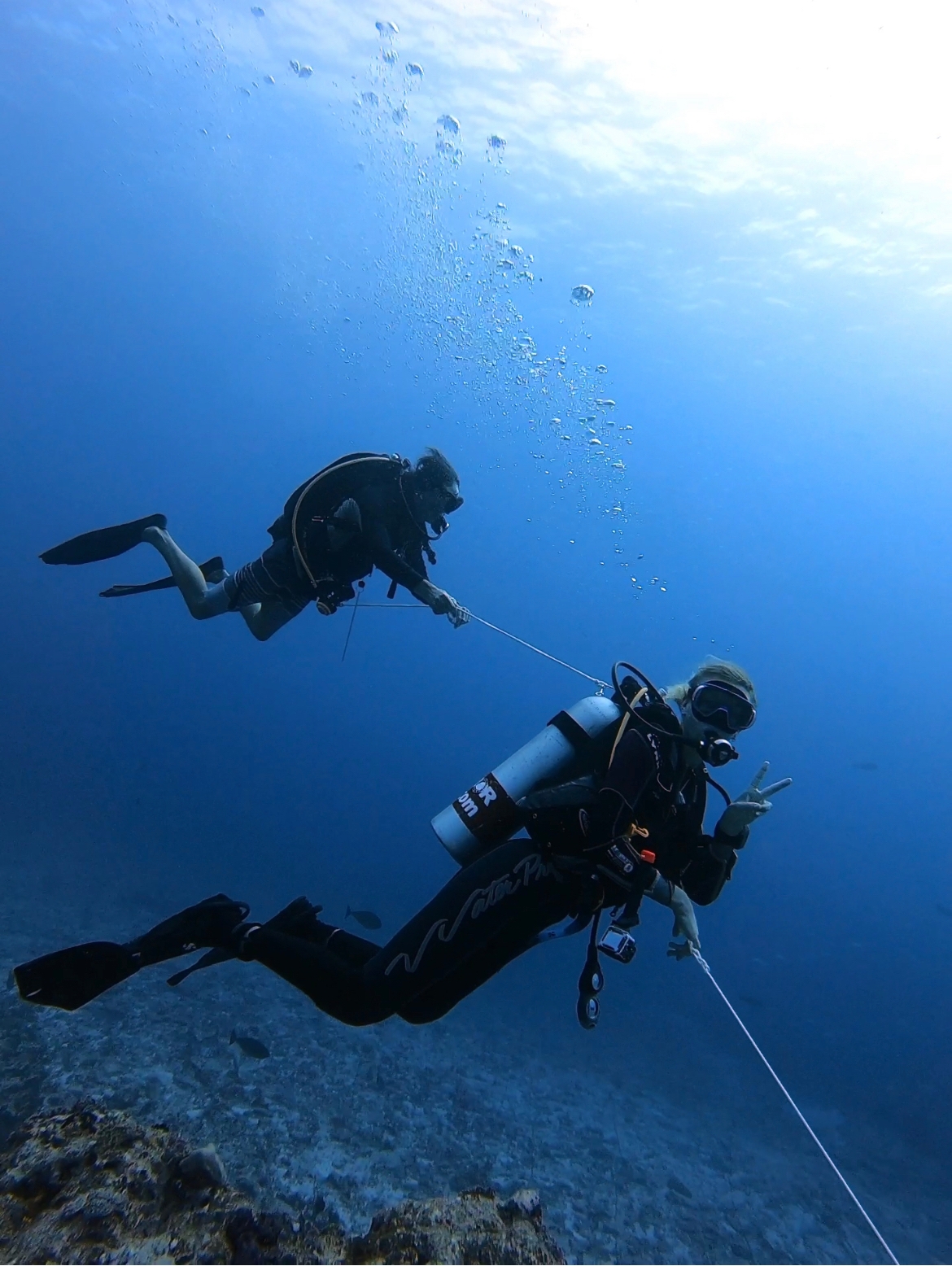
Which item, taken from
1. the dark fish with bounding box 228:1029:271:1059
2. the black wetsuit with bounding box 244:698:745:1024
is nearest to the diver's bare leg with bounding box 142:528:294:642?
the black wetsuit with bounding box 244:698:745:1024

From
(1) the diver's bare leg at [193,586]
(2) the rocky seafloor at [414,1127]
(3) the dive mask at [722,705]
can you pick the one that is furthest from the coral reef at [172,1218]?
(1) the diver's bare leg at [193,586]

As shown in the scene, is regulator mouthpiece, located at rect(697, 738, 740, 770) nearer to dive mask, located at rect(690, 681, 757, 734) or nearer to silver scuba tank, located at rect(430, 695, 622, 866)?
dive mask, located at rect(690, 681, 757, 734)

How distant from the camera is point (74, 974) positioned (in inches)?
126

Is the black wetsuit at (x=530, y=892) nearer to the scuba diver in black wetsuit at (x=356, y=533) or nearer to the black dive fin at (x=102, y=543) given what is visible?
the scuba diver in black wetsuit at (x=356, y=533)

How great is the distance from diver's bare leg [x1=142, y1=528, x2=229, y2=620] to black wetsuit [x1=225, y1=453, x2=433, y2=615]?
740mm

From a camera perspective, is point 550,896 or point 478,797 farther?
point 478,797

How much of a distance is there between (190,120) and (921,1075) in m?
53.6

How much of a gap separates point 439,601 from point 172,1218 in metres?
4.27

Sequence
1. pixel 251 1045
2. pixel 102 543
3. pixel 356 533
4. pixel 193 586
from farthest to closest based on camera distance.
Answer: pixel 251 1045 < pixel 102 543 < pixel 193 586 < pixel 356 533

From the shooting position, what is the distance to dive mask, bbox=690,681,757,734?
3463 millimetres

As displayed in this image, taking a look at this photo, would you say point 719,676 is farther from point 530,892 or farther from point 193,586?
point 193,586

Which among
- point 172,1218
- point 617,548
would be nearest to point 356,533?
point 172,1218

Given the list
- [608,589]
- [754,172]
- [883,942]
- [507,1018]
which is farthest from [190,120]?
[608,589]

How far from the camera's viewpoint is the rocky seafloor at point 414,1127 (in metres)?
7.60
